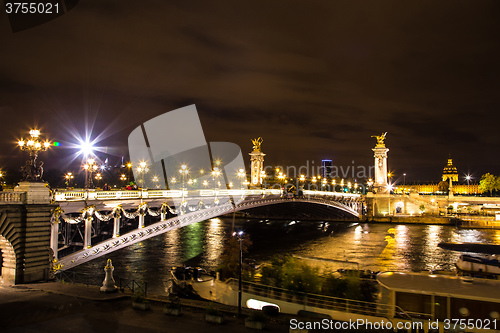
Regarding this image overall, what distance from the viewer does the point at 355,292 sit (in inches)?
653

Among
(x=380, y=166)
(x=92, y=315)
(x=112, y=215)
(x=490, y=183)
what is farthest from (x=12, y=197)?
(x=490, y=183)

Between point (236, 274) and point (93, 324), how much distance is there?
12.1m

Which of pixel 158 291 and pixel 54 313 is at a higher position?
pixel 54 313

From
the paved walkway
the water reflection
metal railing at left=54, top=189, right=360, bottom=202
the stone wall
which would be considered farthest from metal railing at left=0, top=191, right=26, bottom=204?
the water reflection

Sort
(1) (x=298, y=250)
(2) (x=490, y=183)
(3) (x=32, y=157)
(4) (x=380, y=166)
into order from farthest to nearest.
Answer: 1. (2) (x=490, y=183)
2. (4) (x=380, y=166)
3. (1) (x=298, y=250)
4. (3) (x=32, y=157)

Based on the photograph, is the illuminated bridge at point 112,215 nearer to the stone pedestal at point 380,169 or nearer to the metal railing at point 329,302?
the metal railing at point 329,302

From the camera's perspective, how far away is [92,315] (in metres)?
13.4

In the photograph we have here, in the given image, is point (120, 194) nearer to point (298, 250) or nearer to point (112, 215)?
point (112, 215)

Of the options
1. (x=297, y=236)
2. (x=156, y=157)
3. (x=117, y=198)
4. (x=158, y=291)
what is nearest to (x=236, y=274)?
(x=158, y=291)

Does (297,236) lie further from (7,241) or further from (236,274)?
(7,241)

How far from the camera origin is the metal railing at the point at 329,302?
14.2 metres

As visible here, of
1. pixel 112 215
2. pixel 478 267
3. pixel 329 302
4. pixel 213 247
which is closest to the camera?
pixel 329 302

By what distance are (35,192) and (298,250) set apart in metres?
32.6

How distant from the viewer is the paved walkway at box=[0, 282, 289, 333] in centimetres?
1219
